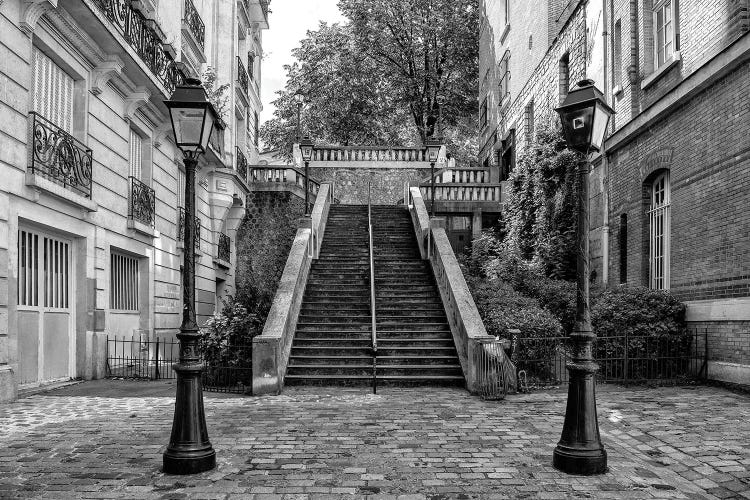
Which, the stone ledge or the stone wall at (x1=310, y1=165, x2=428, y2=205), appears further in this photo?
the stone wall at (x1=310, y1=165, x2=428, y2=205)

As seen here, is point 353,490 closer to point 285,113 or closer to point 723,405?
point 723,405

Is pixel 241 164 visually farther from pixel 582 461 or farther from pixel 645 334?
pixel 582 461

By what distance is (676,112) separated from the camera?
1273 centimetres

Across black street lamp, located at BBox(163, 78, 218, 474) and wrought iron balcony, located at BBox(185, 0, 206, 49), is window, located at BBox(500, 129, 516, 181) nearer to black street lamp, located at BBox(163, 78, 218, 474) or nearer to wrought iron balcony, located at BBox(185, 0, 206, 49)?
wrought iron balcony, located at BBox(185, 0, 206, 49)

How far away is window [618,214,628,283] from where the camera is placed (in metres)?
15.3

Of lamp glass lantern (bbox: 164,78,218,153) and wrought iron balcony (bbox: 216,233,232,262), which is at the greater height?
lamp glass lantern (bbox: 164,78,218,153)

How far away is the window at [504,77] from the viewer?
2758cm

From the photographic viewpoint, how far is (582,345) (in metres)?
6.43

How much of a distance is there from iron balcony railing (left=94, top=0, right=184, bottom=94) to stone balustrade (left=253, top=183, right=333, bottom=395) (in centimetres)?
465

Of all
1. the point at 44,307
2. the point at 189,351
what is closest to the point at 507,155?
the point at 44,307

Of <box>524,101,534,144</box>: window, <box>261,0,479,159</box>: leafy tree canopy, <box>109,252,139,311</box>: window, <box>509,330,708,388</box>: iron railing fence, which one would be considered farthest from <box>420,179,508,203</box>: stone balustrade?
<box>509,330,708,388</box>: iron railing fence

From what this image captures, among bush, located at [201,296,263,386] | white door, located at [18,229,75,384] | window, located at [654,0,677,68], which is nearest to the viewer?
white door, located at [18,229,75,384]

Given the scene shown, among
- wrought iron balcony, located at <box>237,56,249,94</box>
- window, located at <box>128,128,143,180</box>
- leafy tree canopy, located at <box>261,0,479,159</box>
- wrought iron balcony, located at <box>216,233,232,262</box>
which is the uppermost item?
leafy tree canopy, located at <box>261,0,479,159</box>

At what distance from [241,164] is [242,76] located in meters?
3.34
